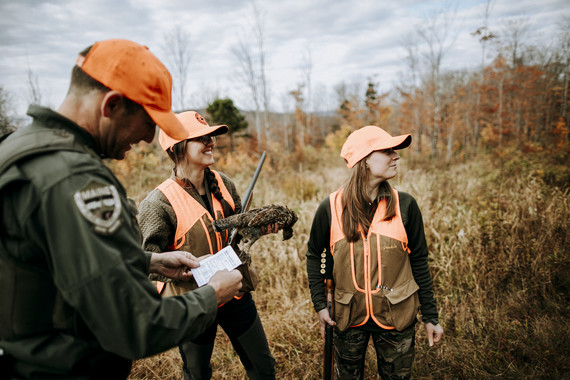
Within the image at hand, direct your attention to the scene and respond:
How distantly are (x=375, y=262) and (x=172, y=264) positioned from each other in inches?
53.2

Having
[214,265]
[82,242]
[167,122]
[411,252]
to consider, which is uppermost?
[167,122]

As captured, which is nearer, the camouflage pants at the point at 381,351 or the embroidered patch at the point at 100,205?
the embroidered patch at the point at 100,205

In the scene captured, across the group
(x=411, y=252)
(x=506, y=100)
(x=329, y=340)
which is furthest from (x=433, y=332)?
(x=506, y=100)

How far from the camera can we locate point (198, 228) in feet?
6.93

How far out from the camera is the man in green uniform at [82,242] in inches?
33.9

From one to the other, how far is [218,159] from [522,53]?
21.9m

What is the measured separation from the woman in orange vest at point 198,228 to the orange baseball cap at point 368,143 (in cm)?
79

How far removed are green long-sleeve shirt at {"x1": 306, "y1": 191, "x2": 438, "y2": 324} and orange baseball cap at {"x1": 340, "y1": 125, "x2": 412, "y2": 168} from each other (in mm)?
369

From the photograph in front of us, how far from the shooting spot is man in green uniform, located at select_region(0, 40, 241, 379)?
0.86m

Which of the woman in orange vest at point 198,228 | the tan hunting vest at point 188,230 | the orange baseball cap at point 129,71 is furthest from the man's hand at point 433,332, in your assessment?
the orange baseball cap at point 129,71

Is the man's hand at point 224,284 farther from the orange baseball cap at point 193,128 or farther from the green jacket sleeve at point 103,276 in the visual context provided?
the orange baseball cap at point 193,128

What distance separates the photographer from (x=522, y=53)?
1981 cm

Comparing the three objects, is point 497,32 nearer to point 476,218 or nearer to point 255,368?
point 476,218

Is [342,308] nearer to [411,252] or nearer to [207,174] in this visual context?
[411,252]
